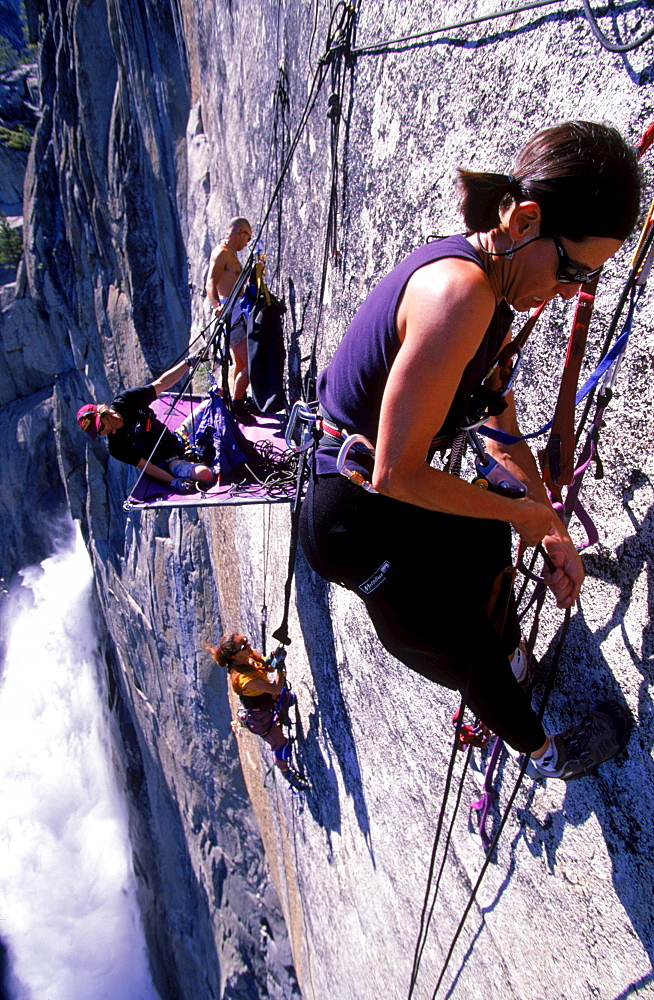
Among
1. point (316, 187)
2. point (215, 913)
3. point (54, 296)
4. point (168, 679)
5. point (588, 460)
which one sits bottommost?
point (215, 913)

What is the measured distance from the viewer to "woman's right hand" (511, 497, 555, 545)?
123cm

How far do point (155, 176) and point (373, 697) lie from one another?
8782 mm

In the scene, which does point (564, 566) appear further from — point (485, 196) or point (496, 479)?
point (485, 196)

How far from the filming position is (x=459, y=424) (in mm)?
1314

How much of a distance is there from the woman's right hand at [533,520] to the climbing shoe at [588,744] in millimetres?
549

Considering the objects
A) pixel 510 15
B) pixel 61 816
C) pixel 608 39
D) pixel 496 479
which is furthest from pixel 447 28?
pixel 61 816

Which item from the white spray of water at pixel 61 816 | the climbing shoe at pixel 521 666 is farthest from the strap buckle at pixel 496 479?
the white spray of water at pixel 61 816

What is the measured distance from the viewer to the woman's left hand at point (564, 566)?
A: 135 centimetres

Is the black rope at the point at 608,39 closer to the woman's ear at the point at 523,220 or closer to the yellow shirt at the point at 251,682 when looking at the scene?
the woman's ear at the point at 523,220

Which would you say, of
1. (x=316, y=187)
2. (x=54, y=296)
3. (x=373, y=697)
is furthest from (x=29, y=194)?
(x=373, y=697)

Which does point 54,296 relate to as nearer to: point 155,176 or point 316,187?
point 155,176

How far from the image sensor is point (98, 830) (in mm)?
13555

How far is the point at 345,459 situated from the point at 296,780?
3.77m

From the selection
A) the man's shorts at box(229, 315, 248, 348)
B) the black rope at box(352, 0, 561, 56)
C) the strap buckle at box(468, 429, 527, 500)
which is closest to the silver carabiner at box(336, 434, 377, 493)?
the strap buckle at box(468, 429, 527, 500)
